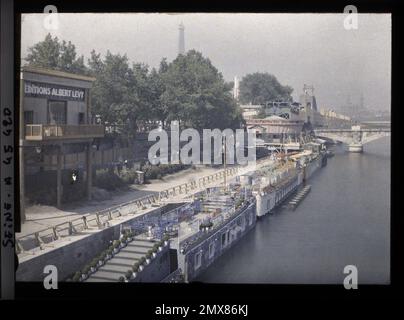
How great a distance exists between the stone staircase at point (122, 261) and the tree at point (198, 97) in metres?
1.08

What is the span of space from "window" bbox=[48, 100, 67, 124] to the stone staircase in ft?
3.82

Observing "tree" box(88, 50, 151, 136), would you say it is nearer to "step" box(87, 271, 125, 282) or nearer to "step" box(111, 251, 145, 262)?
"step" box(111, 251, 145, 262)

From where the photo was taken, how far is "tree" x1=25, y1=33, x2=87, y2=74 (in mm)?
3996

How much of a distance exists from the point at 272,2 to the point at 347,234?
75.7 inches

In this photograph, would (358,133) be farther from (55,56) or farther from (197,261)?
(55,56)

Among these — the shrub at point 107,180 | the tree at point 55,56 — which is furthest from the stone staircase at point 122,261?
the tree at point 55,56

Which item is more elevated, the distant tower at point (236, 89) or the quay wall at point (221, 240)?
the distant tower at point (236, 89)

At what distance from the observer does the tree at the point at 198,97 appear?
4.39m

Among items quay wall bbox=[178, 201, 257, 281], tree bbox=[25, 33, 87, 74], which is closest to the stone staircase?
quay wall bbox=[178, 201, 257, 281]

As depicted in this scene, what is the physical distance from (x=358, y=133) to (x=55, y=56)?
8.92 feet

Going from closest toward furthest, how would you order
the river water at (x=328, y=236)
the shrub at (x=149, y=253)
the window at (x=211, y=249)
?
the river water at (x=328, y=236) < the shrub at (x=149, y=253) < the window at (x=211, y=249)

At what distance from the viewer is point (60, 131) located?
4246mm

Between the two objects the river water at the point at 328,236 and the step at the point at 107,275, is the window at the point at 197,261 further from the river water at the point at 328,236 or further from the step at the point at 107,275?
the step at the point at 107,275
